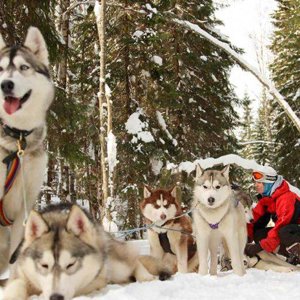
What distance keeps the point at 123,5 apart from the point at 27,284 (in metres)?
11.1

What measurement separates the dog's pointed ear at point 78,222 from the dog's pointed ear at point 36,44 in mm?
1392

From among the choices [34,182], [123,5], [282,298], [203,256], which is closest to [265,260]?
[203,256]

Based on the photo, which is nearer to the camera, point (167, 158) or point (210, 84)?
point (167, 158)

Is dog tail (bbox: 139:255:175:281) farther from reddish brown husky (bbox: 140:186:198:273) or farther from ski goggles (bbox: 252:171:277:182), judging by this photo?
ski goggles (bbox: 252:171:277:182)

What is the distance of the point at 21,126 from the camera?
3.50 meters

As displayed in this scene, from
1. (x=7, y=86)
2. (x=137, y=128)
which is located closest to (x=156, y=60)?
(x=137, y=128)

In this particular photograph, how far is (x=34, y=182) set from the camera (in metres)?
3.54

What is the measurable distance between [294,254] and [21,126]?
12.9 feet

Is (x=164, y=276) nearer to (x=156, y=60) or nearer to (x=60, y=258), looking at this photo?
(x=60, y=258)

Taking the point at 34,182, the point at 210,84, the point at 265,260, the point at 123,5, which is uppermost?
the point at 123,5

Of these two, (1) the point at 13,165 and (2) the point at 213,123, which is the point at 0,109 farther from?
(2) the point at 213,123

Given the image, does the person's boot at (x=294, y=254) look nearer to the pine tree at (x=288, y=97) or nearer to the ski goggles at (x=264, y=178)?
the ski goggles at (x=264, y=178)

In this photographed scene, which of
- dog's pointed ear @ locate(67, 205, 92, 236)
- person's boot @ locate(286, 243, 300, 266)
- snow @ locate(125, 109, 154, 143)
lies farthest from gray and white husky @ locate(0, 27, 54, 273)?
snow @ locate(125, 109, 154, 143)

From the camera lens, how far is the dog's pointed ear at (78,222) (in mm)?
2912
